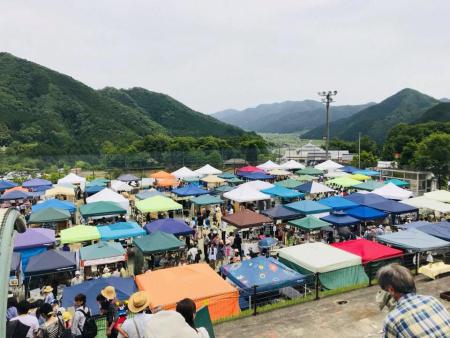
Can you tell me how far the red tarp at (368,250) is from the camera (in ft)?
32.0

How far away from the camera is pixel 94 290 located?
7.68 meters

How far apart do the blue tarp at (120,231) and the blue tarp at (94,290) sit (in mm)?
4032

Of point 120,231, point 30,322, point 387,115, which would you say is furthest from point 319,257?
point 387,115

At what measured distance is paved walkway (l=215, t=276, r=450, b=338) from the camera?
6781mm

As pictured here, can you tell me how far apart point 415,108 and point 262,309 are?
186 metres

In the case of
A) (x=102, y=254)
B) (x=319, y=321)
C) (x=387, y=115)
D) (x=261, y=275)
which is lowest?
(x=319, y=321)

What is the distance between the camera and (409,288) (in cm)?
244

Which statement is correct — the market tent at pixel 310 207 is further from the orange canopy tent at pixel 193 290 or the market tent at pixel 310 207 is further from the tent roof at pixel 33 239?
the tent roof at pixel 33 239

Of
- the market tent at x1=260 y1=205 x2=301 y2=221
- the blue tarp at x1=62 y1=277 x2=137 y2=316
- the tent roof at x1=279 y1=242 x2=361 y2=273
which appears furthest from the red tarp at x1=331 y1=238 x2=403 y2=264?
the blue tarp at x1=62 y1=277 x2=137 y2=316

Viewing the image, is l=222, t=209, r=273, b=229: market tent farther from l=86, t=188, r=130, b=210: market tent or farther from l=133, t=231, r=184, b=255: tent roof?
l=86, t=188, r=130, b=210: market tent

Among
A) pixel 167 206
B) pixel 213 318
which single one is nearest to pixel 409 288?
pixel 213 318

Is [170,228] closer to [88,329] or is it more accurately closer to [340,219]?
[340,219]

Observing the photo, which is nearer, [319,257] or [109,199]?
[319,257]

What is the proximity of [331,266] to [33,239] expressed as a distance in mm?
8903
